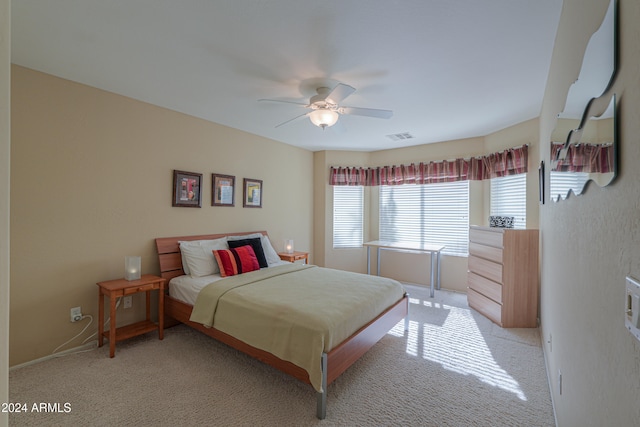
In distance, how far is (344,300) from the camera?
2.33m

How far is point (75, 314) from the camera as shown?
257 centimetres

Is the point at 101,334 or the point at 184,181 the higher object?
the point at 184,181

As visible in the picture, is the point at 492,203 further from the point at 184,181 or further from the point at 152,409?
the point at 152,409

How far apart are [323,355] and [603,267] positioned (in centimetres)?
153

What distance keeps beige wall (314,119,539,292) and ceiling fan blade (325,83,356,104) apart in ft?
8.72

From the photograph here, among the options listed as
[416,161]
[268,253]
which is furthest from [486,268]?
[268,253]

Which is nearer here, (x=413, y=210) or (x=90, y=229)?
(x=90, y=229)

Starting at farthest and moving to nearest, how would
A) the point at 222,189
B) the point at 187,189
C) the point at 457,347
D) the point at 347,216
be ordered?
the point at 347,216, the point at 222,189, the point at 187,189, the point at 457,347

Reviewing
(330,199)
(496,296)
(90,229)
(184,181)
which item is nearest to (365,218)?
(330,199)

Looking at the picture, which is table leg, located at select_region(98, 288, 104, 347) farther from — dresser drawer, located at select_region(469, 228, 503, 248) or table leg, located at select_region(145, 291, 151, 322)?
dresser drawer, located at select_region(469, 228, 503, 248)

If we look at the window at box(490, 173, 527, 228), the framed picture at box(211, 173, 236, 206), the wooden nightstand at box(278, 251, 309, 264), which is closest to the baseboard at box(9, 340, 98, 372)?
the framed picture at box(211, 173, 236, 206)

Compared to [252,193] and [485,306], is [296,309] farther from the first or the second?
[485,306]

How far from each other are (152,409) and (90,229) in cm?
182

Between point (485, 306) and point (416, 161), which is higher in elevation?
point (416, 161)
